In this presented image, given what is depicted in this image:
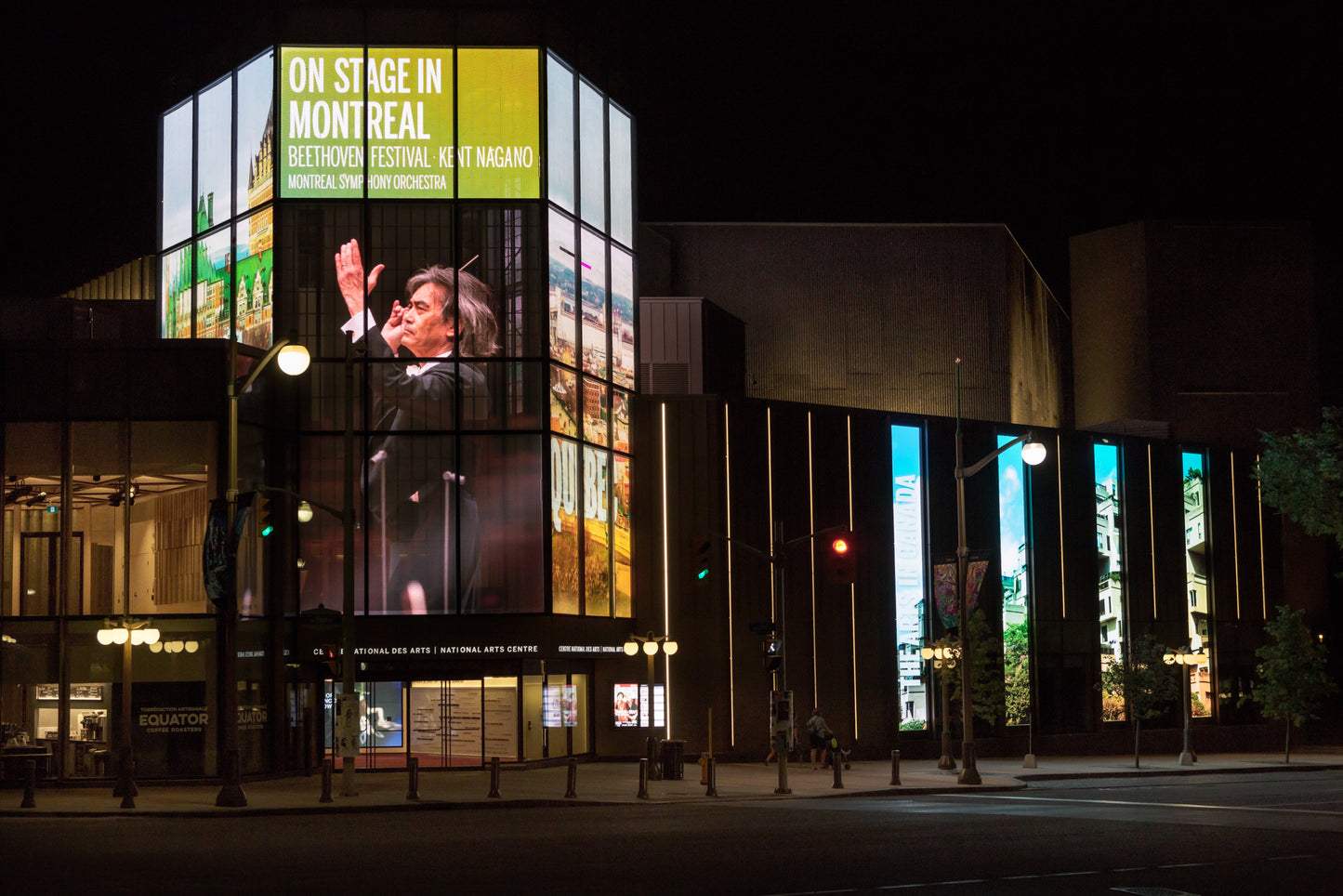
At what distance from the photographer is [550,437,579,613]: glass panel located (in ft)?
134

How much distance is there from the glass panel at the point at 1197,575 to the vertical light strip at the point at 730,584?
20.6 m

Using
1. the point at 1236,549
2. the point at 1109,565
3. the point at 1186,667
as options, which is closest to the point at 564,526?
the point at 1186,667

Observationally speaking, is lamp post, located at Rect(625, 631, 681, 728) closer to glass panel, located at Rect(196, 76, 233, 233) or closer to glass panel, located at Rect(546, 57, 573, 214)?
glass panel, located at Rect(546, 57, 573, 214)

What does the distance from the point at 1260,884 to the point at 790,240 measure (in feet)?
158

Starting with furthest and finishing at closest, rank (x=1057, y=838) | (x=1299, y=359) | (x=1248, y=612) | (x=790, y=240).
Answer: (x=1299, y=359) < (x=790, y=240) < (x=1248, y=612) < (x=1057, y=838)

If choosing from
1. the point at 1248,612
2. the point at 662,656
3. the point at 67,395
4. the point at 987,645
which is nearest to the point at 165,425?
the point at 67,395

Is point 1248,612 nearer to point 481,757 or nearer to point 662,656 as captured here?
point 662,656

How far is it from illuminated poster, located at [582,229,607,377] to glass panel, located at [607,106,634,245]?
56.7 inches

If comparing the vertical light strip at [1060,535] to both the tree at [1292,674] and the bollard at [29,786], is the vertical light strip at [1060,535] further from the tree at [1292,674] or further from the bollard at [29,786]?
the bollard at [29,786]

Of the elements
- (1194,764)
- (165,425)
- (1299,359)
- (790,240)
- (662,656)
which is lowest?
(1194,764)

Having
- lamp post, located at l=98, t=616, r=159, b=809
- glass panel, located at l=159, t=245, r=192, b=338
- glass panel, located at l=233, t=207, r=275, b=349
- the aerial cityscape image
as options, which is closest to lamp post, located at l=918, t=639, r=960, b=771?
the aerial cityscape image

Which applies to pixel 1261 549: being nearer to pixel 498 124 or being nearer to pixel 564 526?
pixel 564 526

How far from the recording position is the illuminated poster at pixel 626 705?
44.3 metres

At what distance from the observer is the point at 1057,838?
2059cm
